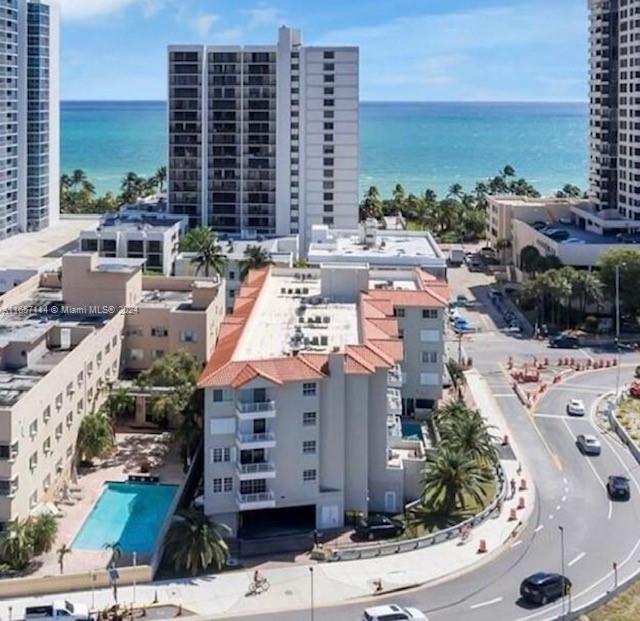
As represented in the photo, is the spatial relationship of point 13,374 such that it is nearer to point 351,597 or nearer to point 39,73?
point 351,597

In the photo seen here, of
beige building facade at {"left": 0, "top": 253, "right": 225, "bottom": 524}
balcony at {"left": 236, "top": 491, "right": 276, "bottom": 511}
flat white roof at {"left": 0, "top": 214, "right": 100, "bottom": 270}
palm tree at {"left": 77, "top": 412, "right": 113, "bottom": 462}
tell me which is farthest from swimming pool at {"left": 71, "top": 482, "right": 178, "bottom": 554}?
flat white roof at {"left": 0, "top": 214, "right": 100, "bottom": 270}

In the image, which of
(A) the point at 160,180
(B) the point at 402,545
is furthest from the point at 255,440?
(A) the point at 160,180

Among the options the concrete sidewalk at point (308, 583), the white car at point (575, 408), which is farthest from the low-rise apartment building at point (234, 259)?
the concrete sidewalk at point (308, 583)

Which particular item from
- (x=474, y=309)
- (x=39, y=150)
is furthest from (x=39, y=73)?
(x=474, y=309)

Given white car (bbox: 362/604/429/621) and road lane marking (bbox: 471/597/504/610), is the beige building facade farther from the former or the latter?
road lane marking (bbox: 471/597/504/610)

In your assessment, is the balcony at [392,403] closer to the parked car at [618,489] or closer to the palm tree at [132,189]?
the parked car at [618,489]

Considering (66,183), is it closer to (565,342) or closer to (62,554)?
Answer: (565,342)
